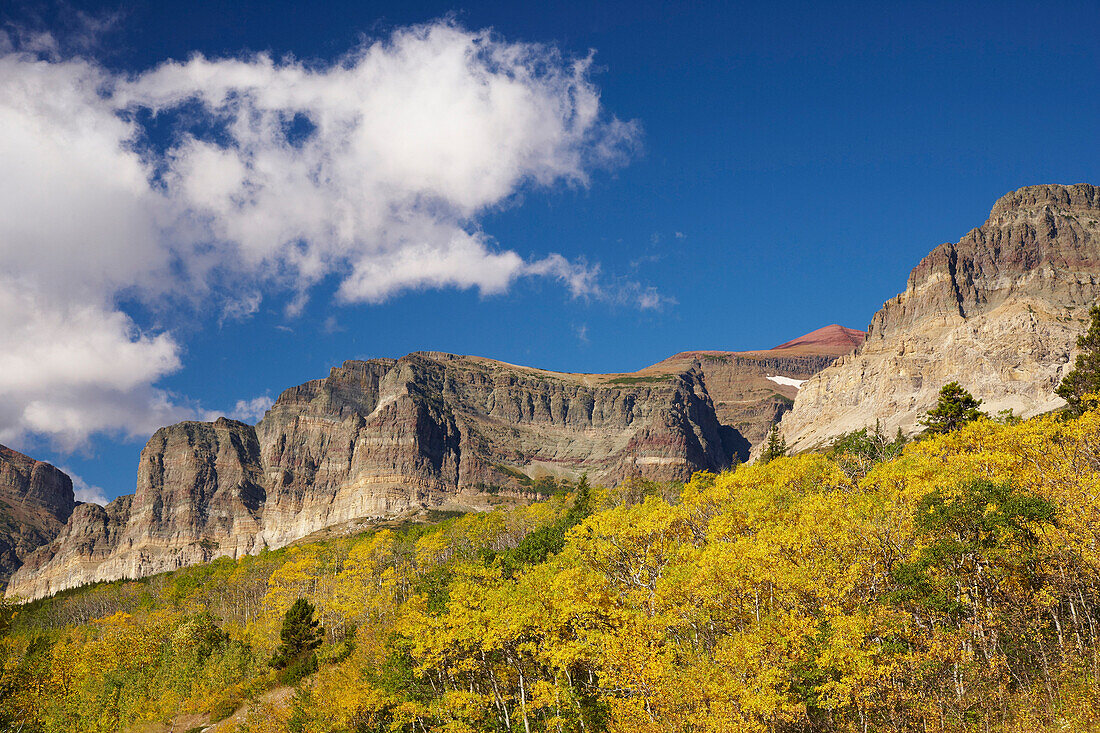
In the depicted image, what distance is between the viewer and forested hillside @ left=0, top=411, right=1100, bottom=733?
3309 cm

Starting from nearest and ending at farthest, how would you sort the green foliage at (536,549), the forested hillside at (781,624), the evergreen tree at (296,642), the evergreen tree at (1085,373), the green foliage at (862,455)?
1. the forested hillside at (781,624)
2. the green foliage at (536,549)
3. the evergreen tree at (1085,373)
4. the evergreen tree at (296,642)
5. the green foliage at (862,455)

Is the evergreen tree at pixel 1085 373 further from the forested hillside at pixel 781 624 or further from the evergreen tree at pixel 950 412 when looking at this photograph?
the forested hillside at pixel 781 624

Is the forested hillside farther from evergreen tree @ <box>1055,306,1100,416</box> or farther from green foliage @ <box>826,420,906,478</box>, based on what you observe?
evergreen tree @ <box>1055,306,1100,416</box>

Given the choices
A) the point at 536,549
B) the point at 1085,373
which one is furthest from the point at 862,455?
the point at 536,549

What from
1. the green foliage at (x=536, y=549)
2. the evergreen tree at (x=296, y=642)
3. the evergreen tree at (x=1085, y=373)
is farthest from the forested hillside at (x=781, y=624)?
the evergreen tree at (x=1085, y=373)

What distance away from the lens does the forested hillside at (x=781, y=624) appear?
109ft

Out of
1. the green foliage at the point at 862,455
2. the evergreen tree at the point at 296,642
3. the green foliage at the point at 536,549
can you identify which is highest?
the green foliage at the point at 862,455

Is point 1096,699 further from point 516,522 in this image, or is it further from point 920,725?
point 516,522

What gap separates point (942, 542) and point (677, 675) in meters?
17.7

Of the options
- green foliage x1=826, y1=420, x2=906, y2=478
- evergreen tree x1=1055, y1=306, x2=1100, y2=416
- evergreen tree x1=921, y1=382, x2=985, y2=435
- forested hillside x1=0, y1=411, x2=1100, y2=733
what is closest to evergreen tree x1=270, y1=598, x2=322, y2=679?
forested hillside x1=0, y1=411, x2=1100, y2=733

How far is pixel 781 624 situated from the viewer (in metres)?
34.8

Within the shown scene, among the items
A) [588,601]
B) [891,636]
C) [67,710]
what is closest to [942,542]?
[891,636]

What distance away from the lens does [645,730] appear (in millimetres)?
33500

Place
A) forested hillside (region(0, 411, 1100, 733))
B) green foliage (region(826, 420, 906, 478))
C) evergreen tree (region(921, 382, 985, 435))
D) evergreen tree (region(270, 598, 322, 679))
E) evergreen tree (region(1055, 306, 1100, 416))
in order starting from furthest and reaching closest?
1. evergreen tree (region(921, 382, 985, 435))
2. green foliage (region(826, 420, 906, 478))
3. evergreen tree (region(270, 598, 322, 679))
4. evergreen tree (region(1055, 306, 1100, 416))
5. forested hillside (region(0, 411, 1100, 733))
